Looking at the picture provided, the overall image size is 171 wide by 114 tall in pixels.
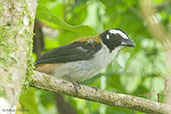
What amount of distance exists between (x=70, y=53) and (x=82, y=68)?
A: 0.27 m

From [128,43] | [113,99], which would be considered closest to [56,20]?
[113,99]

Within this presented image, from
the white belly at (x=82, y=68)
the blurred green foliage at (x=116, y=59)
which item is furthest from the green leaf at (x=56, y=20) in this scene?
the blurred green foliage at (x=116, y=59)

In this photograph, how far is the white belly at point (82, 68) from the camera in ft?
14.9

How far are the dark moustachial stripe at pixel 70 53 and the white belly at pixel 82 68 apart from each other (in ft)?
0.22

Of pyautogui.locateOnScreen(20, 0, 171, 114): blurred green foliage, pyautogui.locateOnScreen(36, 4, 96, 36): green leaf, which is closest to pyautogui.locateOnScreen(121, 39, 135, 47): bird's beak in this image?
pyautogui.locateOnScreen(20, 0, 171, 114): blurred green foliage

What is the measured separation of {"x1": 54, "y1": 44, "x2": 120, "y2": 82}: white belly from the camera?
4531mm

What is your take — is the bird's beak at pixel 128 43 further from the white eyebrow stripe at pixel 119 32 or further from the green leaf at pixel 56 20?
the green leaf at pixel 56 20

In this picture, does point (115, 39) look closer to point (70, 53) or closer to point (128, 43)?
point (128, 43)

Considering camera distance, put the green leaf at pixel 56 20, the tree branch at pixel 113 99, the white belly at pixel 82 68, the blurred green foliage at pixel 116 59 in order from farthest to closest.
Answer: the blurred green foliage at pixel 116 59
the white belly at pixel 82 68
the green leaf at pixel 56 20
the tree branch at pixel 113 99

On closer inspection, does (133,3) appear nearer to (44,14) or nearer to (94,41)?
(94,41)

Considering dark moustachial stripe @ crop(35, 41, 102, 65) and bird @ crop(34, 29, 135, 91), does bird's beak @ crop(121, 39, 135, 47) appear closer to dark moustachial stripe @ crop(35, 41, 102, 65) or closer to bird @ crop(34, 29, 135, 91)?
bird @ crop(34, 29, 135, 91)

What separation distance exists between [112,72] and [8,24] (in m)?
2.63

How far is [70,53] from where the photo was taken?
4.64 meters

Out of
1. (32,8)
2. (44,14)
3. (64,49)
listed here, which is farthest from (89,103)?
(32,8)
